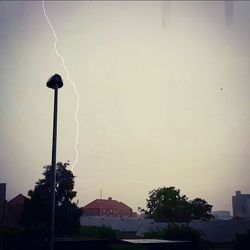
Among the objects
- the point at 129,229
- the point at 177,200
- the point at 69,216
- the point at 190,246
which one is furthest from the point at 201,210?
the point at 190,246

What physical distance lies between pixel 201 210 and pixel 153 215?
883 cm

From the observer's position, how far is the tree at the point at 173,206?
60.6 meters

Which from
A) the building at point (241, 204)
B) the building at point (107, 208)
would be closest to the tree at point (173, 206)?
the building at point (241, 204)

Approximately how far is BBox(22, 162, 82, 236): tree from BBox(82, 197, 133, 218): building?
253 feet

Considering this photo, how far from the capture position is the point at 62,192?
1405 inches

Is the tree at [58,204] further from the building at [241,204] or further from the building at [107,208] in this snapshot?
the building at [107,208]

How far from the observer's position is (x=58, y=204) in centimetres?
3522

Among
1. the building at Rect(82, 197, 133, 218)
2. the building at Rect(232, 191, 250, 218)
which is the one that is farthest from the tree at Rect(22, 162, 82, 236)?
the building at Rect(82, 197, 133, 218)

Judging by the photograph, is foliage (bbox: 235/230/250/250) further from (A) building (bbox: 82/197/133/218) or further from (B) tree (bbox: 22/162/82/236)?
(A) building (bbox: 82/197/133/218)

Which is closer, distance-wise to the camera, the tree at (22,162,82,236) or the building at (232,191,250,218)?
the tree at (22,162,82,236)

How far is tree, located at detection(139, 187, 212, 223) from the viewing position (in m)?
60.6

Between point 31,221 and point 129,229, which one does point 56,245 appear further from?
point 129,229

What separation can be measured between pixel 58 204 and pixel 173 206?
103ft

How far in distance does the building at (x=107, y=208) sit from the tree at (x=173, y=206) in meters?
48.2
